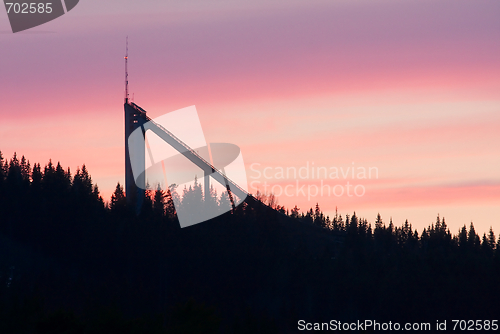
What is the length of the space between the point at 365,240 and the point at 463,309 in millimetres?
29778

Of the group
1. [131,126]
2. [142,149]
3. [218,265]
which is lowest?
[218,265]

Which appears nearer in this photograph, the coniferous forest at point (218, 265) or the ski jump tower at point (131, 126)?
the coniferous forest at point (218, 265)

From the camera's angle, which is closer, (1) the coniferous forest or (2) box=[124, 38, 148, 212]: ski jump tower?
(1) the coniferous forest

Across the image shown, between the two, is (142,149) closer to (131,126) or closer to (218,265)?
(131,126)

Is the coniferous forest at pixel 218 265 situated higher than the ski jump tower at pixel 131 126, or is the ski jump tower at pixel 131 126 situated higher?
the ski jump tower at pixel 131 126

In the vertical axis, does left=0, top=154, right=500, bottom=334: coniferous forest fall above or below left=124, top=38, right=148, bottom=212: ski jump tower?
below

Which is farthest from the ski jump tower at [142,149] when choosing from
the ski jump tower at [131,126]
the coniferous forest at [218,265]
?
the coniferous forest at [218,265]

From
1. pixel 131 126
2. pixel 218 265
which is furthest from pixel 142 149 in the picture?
pixel 218 265

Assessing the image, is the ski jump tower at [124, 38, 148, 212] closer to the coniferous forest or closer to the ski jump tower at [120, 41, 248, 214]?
the ski jump tower at [120, 41, 248, 214]

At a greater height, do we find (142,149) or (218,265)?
(142,149)

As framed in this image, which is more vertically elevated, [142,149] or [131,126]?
[131,126]

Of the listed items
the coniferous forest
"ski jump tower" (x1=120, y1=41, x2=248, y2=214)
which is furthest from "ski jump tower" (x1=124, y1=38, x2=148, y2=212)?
the coniferous forest

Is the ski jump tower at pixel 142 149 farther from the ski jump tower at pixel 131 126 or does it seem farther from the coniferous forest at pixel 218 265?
the coniferous forest at pixel 218 265

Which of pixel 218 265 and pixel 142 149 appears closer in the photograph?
pixel 142 149
